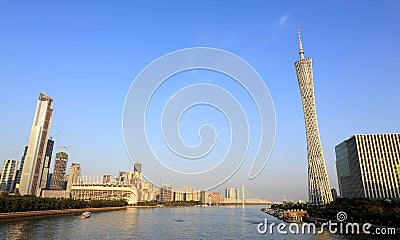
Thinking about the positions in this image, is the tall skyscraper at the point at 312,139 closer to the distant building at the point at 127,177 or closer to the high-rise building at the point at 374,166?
the high-rise building at the point at 374,166

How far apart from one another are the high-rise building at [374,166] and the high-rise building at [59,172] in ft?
290

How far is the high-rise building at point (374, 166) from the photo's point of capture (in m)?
49.3

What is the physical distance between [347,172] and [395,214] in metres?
39.2

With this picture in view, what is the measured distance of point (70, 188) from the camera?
3602 inches

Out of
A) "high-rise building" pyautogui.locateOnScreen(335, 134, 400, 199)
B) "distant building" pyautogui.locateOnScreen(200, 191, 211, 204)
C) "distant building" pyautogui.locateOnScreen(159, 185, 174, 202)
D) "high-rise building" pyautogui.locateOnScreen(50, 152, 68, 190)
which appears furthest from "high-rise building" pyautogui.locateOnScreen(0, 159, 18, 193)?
"high-rise building" pyautogui.locateOnScreen(335, 134, 400, 199)

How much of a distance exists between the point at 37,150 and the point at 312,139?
65297mm

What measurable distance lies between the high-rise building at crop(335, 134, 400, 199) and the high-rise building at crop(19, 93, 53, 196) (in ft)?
224

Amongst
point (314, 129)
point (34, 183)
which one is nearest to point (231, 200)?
point (34, 183)

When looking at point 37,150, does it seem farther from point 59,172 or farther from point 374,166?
point 374,166

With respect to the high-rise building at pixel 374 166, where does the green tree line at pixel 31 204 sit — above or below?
below

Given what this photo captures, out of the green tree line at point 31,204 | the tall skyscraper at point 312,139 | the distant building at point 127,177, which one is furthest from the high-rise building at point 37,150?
the tall skyscraper at point 312,139

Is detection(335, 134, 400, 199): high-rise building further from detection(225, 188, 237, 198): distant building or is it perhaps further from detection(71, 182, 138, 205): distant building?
detection(225, 188, 237, 198): distant building

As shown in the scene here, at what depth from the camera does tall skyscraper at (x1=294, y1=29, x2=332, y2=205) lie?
36.2 meters

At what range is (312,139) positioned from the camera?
36.5m
